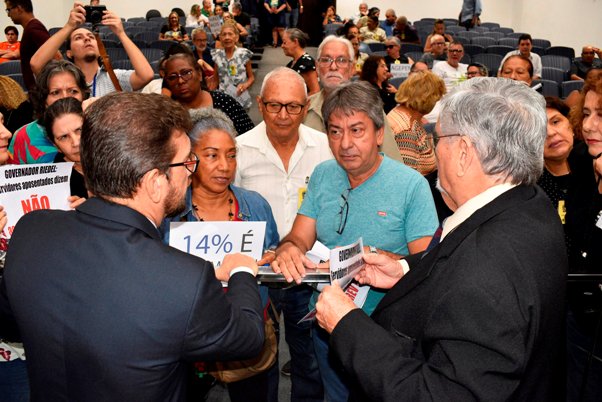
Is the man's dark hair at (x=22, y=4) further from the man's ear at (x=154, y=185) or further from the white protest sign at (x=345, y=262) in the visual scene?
the white protest sign at (x=345, y=262)

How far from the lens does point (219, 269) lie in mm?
1905

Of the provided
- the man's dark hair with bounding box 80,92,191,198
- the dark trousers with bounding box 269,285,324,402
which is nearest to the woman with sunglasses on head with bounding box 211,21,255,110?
the dark trousers with bounding box 269,285,324,402

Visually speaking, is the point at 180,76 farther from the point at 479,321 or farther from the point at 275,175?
the point at 479,321

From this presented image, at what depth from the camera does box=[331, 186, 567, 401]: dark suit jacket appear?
132cm

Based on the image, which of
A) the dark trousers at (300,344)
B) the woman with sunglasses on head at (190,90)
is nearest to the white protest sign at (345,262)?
the dark trousers at (300,344)

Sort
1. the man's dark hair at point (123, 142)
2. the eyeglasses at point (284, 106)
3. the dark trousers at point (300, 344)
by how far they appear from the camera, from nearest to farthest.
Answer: the man's dark hair at point (123, 142), the dark trousers at point (300, 344), the eyeglasses at point (284, 106)

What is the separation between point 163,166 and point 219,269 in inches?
19.3

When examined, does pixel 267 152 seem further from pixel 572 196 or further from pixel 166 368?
pixel 166 368

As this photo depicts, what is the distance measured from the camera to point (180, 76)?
395 centimetres

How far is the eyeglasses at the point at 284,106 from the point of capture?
3.12 m

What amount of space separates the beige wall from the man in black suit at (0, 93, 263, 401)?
46.4ft

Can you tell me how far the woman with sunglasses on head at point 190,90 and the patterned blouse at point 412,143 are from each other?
1100 mm

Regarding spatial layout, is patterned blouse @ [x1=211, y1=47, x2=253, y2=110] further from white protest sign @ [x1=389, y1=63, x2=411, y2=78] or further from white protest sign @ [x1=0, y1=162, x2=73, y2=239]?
white protest sign @ [x1=0, y1=162, x2=73, y2=239]

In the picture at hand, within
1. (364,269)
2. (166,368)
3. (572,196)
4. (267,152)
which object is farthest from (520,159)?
(267,152)
